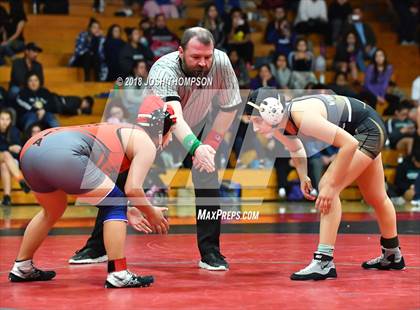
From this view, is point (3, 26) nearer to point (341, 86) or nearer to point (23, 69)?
point (23, 69)

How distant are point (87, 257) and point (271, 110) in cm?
178

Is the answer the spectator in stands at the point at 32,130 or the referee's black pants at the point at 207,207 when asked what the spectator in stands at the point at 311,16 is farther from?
the referee's black pants at the point at 207,207

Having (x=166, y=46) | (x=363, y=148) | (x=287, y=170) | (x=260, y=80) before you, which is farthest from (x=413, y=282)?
(x=166, y=46)

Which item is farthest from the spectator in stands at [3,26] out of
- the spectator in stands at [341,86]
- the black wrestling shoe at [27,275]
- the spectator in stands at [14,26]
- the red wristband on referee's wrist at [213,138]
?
the black wrestling shoe at [27,275]

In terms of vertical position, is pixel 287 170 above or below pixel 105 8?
below

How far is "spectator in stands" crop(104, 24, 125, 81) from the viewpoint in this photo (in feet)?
43.8

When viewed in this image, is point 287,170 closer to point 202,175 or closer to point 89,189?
point 202,175

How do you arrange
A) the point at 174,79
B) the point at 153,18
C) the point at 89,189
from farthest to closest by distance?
the point at 153,18, the point at 174,79, the point at 89,189

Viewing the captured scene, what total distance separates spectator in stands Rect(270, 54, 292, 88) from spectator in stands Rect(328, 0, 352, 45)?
222 centimetres

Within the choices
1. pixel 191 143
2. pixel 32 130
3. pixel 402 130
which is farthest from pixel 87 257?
pixel 402 130

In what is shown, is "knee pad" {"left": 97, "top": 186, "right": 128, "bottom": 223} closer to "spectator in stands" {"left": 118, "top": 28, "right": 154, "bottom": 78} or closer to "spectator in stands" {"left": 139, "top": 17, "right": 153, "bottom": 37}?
"spectator in stands" {"left": 118, "top": 28, "right": 154, "bottom": 78}

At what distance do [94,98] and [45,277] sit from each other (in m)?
7.74

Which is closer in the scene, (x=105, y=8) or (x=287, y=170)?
(x=287, y=170)

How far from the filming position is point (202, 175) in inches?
253
